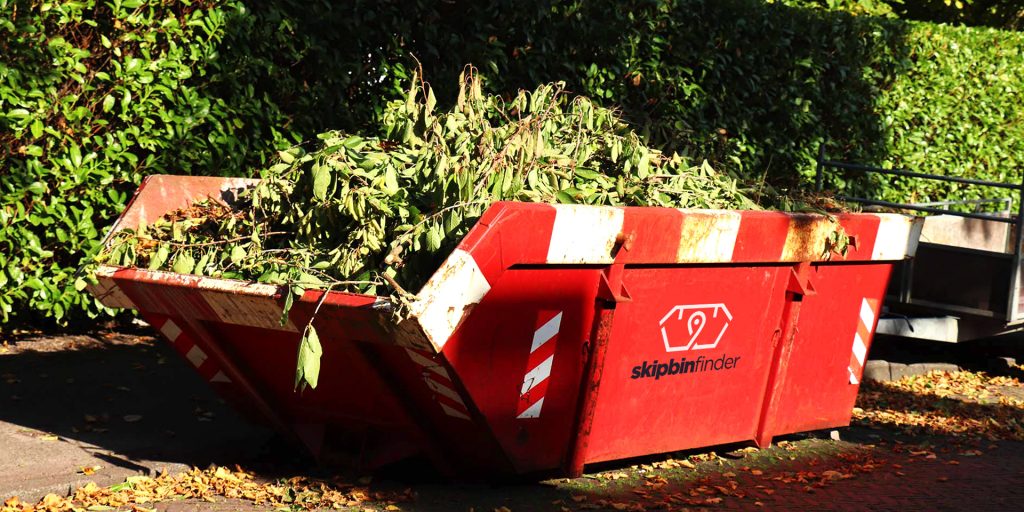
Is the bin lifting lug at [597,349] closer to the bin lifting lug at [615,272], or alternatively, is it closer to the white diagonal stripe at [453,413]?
the bin lifting lug at [615,272]

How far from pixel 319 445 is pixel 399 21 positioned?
377cm

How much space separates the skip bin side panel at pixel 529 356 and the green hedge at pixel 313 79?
5.17 feet

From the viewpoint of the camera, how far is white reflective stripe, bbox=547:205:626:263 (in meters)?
4.39

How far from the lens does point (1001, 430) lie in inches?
278

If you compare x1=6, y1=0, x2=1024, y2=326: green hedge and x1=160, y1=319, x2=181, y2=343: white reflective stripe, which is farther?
x1=6, y1=0, x2=1024, y2=326: green hedge

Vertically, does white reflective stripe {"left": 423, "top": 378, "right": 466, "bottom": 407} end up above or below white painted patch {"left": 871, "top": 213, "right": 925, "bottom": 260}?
below

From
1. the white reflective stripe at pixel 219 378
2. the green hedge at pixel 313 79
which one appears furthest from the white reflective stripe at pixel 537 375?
the green hedge at pixel 313 79

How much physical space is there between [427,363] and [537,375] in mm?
537

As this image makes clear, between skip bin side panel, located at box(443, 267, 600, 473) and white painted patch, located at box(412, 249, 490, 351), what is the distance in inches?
5.4

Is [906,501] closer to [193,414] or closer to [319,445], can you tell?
[319,445]

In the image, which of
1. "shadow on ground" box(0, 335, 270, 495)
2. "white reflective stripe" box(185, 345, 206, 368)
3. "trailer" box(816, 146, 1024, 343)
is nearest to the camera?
"white reflective stripe" box(185, 345, 206, 368)

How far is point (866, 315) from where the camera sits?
6.15 metres

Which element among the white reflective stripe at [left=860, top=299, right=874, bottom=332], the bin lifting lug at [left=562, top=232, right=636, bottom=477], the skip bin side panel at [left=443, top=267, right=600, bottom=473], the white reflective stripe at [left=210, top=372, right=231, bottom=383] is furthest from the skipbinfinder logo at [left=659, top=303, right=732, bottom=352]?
the white reflective stripe at [left=210, top=372, right=231, bottom=383]

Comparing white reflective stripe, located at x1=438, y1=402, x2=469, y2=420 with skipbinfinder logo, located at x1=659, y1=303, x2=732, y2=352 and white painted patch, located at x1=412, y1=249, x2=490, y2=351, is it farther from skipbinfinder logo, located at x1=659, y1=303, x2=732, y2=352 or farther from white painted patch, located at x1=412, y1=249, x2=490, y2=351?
skipbinfinder logo, located at x1=659, y1=303, x2=732, y2=352
